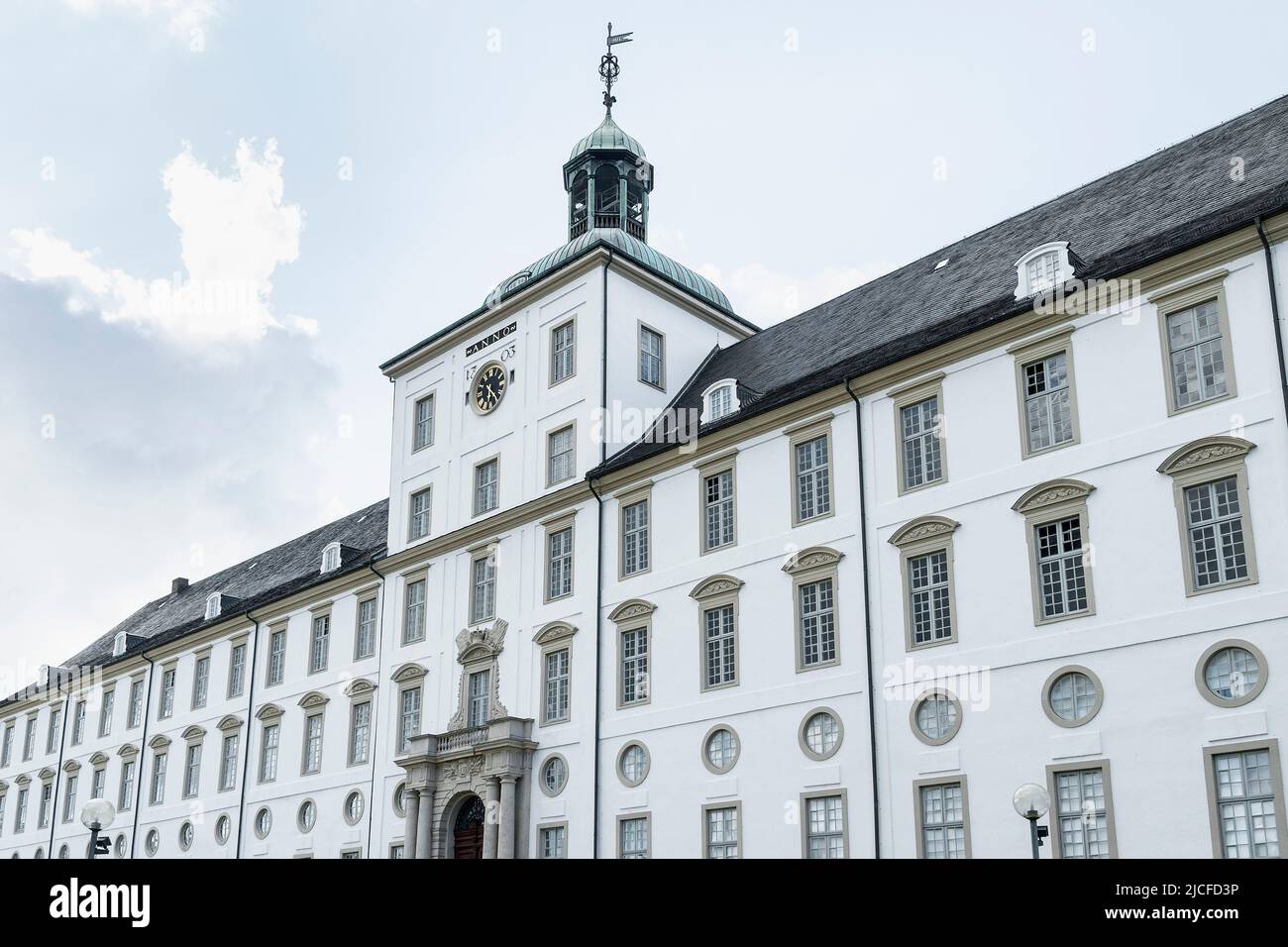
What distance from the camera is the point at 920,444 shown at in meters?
28.9

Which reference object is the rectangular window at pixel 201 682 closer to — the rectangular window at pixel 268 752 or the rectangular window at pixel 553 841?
the rectangular window at pixel 268 752

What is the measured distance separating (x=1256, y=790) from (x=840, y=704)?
344 inches

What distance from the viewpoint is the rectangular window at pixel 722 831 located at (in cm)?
2967

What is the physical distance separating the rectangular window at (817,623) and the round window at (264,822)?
22704 millimetres

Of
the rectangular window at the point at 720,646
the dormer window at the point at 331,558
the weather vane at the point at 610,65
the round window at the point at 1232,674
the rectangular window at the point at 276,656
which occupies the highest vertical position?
the weather vane at the point at 610,65

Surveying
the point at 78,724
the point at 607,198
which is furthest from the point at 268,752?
the point at 607,198

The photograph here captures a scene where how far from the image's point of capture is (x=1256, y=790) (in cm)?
2186

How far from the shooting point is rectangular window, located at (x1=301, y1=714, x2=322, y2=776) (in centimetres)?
4334

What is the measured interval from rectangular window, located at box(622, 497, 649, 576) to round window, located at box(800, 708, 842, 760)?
690 centimetres

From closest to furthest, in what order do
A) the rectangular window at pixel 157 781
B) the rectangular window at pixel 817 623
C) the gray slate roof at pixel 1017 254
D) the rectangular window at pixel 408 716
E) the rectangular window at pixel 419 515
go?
the gray slate roof at pixel 1017 254, the rectangular window at pixel 817 623, the rectangular window at pixel 408 716, the rectangular window at pixel 419 515, the rectangular window at pixel 157 781

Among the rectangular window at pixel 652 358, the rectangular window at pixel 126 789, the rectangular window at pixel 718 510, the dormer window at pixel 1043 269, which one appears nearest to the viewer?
the dormer window at pixel 1043 269

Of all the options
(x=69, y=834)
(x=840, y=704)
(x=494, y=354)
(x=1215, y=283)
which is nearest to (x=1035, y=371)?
(x=1215, y=283)

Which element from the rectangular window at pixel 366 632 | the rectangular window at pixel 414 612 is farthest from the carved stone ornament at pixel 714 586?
the rectangular window at pixel 366 632

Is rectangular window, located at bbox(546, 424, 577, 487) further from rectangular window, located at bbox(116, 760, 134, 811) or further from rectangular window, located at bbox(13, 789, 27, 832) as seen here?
rectangular window, located at bbox(13, 789, 27, 832)
